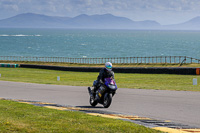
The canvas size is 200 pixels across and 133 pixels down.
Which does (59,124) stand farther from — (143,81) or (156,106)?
(143,81)

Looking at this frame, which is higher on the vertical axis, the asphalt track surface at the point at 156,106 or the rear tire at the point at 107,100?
the rear tire at the point at 107,100

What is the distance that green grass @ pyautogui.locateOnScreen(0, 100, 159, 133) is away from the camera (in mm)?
8961

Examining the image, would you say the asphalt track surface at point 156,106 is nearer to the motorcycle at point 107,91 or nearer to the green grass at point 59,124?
the motorcycle at point 107,91

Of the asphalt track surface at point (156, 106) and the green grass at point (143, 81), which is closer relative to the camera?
the asphalt track surface at point (156, 106)

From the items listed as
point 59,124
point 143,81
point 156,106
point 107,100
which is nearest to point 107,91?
point 107,100

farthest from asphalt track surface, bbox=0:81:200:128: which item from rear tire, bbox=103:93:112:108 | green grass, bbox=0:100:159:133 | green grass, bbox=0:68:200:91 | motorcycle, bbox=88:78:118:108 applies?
green grass, bbox=0:68:200:91

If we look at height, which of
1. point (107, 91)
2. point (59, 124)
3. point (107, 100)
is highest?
point (107, 91)

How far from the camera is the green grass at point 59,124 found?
896 centimetres

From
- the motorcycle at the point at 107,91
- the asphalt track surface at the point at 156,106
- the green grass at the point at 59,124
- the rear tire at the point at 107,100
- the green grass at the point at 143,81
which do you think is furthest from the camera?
the green grass at the point at 143,81

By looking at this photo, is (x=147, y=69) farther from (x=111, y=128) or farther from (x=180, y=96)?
(x=111, y=128)

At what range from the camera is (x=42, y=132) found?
8703 mm

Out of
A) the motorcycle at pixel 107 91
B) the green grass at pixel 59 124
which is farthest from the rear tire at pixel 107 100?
the green grass at pixel 59 124

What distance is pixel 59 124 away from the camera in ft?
31.9

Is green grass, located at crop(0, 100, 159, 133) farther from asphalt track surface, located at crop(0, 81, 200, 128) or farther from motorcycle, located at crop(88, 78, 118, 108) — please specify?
motorcycle, located at crop(88, 78, 118, 108)
